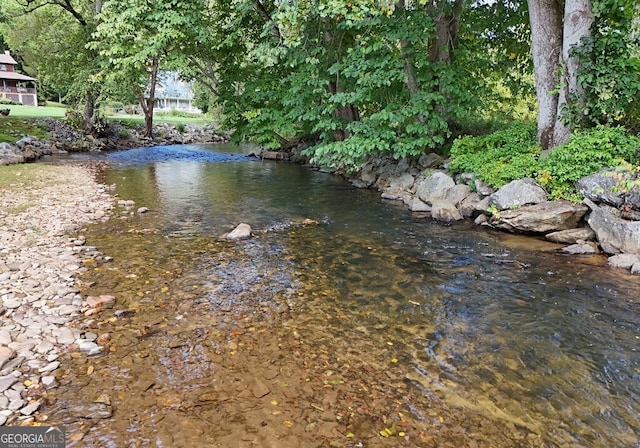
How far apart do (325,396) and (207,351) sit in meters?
1.23

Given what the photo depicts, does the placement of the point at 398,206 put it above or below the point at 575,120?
below

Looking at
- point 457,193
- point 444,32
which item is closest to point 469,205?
point 457,193

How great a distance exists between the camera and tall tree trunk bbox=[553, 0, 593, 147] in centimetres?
840

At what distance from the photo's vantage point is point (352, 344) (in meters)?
4.18

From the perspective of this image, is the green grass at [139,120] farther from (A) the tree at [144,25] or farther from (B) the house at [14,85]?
(A) the tree at [144,25]

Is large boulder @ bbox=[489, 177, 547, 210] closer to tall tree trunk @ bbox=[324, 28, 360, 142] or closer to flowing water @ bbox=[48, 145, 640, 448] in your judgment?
flowing water @ bbox=[48, 145, 640, 448]

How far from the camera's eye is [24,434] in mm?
2811

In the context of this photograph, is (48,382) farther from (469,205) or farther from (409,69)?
(409,69)

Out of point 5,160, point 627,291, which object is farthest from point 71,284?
point 5,160

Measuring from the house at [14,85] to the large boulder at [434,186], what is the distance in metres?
44.9

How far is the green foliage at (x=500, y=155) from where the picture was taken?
905cm

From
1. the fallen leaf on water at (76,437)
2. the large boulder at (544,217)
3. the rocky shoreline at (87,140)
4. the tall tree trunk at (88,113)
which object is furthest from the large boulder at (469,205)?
the tall tree trunk at (88,113)

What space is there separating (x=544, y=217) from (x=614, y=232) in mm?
1179

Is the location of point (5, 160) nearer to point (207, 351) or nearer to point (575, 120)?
point (207, 351)
